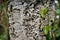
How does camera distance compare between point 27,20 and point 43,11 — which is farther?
point 27,20

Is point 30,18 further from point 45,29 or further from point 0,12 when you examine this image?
point 0,12

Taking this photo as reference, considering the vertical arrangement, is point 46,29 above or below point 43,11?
below

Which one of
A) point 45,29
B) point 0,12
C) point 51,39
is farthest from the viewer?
point 0,12

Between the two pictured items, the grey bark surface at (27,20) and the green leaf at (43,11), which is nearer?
the green leaf at (43,11)

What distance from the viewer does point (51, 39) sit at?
1.99 metres

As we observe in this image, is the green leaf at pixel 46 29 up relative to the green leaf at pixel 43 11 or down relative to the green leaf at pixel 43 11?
down

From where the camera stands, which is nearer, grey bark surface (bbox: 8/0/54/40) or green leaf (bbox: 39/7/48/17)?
green leaf (bbox: 39/7/48/17)

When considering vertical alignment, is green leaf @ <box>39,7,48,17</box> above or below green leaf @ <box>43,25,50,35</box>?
above

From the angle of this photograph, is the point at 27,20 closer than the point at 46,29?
No

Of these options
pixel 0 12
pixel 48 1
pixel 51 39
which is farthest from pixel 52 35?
pixel 0 12

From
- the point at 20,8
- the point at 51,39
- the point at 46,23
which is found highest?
the point at 20,8

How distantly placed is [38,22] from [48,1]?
0.18 m

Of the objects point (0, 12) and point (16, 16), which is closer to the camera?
point (16, 16)

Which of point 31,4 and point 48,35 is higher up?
point 31,4
